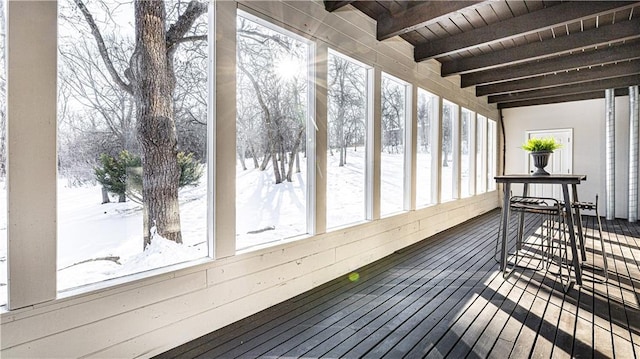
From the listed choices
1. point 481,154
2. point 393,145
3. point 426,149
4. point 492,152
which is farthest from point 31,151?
point 492,152

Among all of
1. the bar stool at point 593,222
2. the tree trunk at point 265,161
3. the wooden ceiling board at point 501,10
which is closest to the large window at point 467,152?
the bar stool at point 593,222

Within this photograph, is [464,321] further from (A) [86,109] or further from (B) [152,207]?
(A) [86,109]

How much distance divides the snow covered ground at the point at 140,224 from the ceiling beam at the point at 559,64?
13.8ft

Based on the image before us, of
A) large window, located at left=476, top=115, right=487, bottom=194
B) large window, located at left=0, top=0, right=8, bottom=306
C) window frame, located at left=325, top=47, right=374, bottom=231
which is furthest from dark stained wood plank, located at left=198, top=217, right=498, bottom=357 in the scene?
large window, located at left=476, top=115, right=487, bottom=194

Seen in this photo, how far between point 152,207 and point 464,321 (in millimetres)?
2356

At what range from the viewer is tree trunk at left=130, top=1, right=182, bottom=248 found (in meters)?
2.01

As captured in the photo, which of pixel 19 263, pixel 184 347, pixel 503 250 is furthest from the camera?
pixel 503 250

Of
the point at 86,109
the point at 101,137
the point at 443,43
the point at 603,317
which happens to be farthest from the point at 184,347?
the point at 443,43

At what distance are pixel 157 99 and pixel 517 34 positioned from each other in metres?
4.07

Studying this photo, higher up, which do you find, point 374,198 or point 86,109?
point 86,109

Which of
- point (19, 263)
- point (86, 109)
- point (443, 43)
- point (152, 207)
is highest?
point (443, 43)

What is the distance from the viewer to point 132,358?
6.19 ft

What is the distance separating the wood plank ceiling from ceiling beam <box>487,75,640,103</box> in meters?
0.04

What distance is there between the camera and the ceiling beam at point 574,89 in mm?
6359
